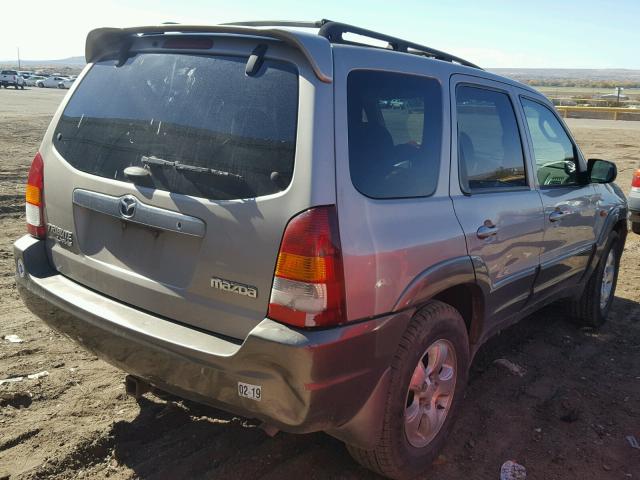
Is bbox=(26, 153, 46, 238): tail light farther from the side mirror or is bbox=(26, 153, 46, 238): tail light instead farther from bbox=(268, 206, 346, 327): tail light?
the side mirror

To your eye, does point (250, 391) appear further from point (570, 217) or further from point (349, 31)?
point (570, 217)

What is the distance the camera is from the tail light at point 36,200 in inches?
125

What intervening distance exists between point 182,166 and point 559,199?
2.71 meters

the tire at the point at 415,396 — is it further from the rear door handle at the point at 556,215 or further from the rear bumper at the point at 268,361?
the rear door handle at the point at 556,215

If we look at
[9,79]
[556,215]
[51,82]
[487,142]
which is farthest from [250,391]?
[51,82]

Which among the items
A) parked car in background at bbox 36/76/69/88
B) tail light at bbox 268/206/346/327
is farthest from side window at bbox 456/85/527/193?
parked car in background at bbox 36/76/69/88

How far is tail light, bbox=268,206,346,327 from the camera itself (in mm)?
2324

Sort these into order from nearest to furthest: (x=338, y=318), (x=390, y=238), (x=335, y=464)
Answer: (x=338, y=318)
(x=390, y=238)
(x=335, y=464)

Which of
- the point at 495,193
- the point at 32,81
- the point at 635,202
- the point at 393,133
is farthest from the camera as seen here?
the point at 32,81

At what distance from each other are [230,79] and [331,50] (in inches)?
17.4

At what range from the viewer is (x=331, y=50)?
2.50m

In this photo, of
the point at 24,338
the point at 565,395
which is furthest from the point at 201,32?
the point at 565,395

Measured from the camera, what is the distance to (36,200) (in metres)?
3.20

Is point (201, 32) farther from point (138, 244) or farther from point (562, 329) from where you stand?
point (562, 329)
